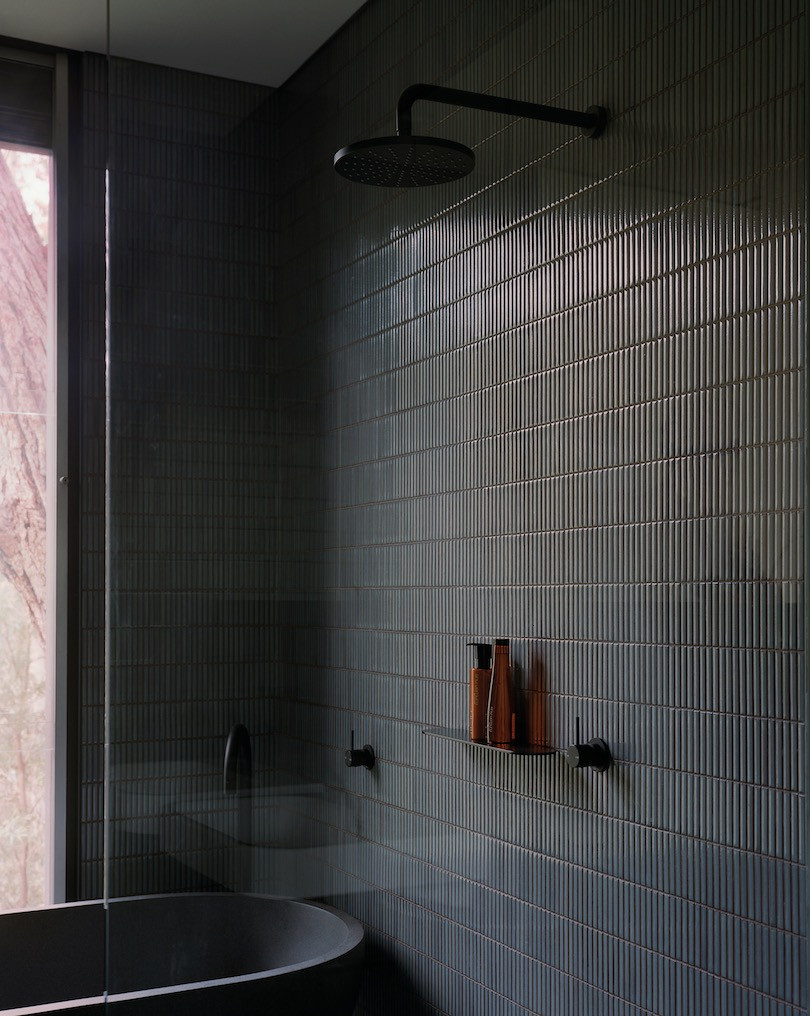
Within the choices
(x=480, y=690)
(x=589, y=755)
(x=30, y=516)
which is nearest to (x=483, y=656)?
(x=480, y=690)

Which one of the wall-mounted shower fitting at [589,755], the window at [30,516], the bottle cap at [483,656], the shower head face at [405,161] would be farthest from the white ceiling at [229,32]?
the window at [30,516]

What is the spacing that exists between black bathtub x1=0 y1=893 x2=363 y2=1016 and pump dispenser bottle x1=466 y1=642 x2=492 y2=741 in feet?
1.00

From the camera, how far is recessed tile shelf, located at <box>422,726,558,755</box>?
1.04 m

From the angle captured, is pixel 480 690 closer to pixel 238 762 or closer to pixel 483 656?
pixel 483 656

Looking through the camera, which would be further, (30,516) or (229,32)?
(30,516)

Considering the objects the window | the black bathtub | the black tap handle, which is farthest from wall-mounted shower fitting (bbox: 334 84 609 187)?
the window

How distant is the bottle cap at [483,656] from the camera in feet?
3.48

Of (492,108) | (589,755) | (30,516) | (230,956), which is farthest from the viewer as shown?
(30,516)

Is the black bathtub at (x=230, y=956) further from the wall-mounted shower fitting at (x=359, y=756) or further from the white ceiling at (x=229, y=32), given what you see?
the white ceiling at (x=229, y=32)

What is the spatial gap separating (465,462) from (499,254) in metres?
0.21

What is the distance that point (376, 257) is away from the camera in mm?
1200

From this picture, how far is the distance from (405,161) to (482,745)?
62 cm

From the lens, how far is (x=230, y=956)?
Answer: 50.1 inches

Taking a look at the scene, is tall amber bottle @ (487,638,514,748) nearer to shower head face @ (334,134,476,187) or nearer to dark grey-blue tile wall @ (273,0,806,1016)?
dark grey-blue tile wall @ (273,0,806,1016)
